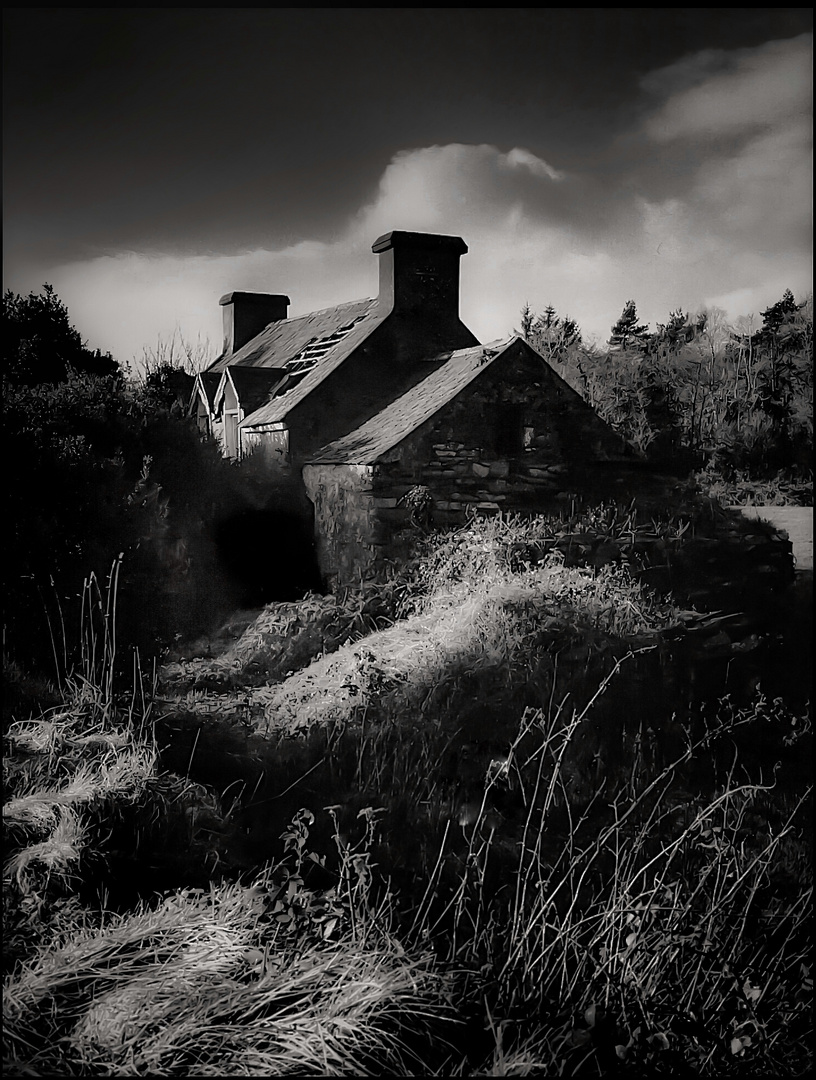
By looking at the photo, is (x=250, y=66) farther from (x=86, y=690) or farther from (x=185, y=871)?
(x=185, y=871)

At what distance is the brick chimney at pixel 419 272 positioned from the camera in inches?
97.3

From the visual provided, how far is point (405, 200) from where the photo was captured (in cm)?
245

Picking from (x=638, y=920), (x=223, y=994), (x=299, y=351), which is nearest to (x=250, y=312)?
(x=299, y=351)

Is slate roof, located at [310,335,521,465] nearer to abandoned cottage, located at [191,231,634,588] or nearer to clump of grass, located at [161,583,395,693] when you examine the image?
abandoned cottage, located at [191,231,634,588]

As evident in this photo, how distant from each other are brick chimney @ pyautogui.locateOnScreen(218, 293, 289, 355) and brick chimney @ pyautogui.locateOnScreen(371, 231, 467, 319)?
339mm

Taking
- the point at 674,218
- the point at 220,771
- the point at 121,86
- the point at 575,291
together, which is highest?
the point at 121,86

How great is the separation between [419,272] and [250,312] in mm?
559

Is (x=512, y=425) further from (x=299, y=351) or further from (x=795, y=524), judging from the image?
(x=795, y=524)

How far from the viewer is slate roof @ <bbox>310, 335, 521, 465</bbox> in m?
2.42

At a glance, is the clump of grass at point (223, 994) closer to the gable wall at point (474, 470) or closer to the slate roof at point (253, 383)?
the gable wall at point (474, 470)

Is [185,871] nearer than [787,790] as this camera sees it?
Yes

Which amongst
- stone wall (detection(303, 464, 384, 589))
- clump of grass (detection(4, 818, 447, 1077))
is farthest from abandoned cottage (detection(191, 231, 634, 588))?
clump of grass (detection(4, 818, 447, 1077))

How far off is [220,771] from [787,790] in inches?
68.9

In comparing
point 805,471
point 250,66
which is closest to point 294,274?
point 250,66
